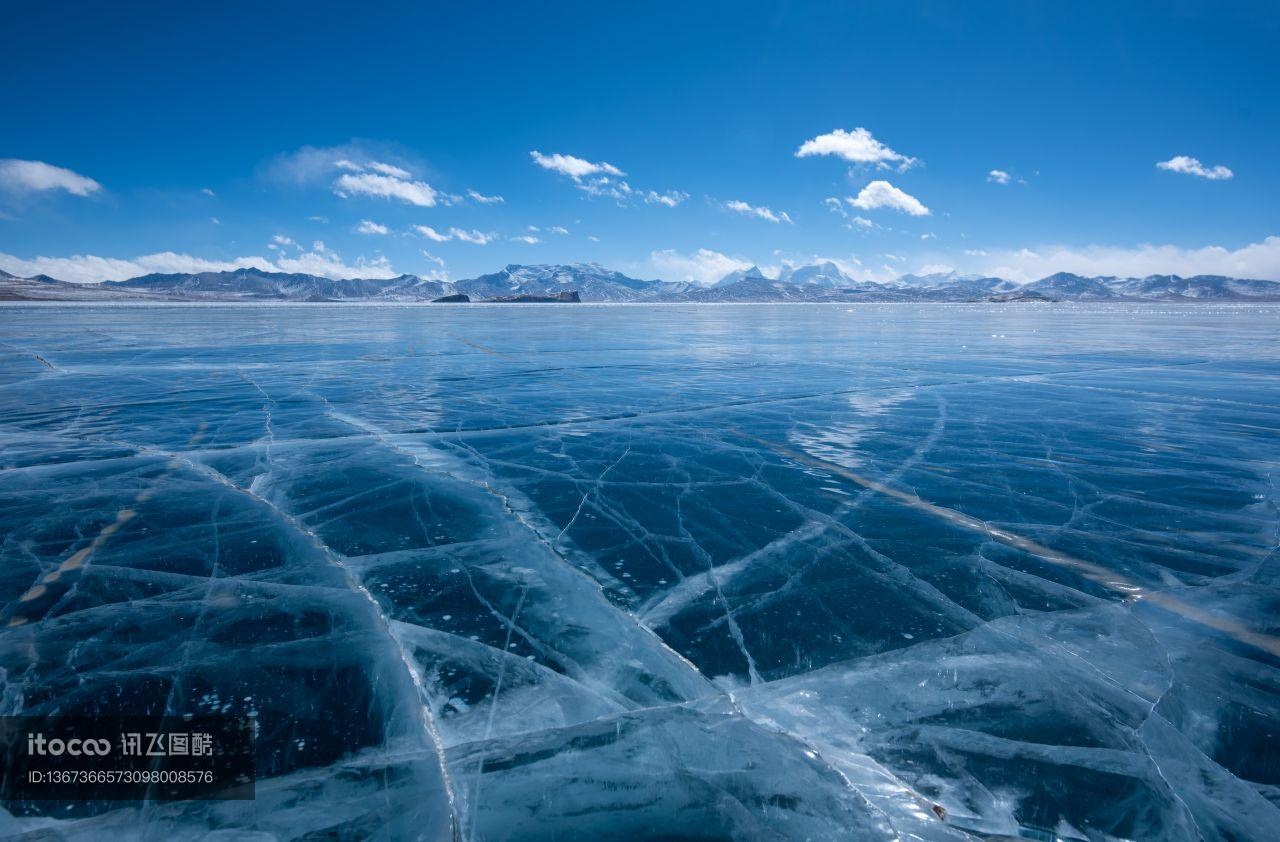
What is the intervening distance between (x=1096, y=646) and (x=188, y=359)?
2230 centimetres

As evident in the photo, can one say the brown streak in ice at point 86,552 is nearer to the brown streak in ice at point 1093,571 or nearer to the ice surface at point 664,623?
the ice surface at point 664,623

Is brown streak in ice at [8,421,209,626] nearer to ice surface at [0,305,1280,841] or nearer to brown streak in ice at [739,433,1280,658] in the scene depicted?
ice surface at [0,305,1280,841]

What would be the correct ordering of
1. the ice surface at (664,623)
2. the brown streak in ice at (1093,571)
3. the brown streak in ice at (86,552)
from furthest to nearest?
1. the brown streak in ice at (86,552)
2. the brown streak in ice at (1093,571)
3. the ice surface at (664,623)

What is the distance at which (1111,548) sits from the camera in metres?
4.88

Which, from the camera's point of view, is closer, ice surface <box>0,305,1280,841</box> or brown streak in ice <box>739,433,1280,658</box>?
ice surface <box>0,305,1280,841</box>

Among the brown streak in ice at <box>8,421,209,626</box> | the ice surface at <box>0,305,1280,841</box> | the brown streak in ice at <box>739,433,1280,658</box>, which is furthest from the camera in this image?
the brown streak in ice at <box>8,421,209,626</box>

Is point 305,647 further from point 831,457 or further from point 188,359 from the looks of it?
point 188,359

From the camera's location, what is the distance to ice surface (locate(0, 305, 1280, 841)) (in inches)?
98.9

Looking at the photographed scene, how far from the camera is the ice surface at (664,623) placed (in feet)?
8.24

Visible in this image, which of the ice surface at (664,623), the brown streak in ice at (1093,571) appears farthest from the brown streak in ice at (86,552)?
the brown streak in ice at (1093,571)

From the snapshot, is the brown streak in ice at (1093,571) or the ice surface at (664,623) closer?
the ice surface at (664,623)

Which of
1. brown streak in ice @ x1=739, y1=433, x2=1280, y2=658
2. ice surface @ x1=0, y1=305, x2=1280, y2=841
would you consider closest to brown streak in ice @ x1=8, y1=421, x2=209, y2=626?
ice surface @ x1=0, y1=305, x2=1280, y2=841

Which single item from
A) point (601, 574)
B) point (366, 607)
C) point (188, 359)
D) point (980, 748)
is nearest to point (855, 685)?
point (980, 748)

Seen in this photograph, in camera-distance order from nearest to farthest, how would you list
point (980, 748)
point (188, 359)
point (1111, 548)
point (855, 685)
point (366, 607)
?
point (980, 748)
point (855, 685)
point (366, 607)
point (1111, 548)
point (188, 359)
